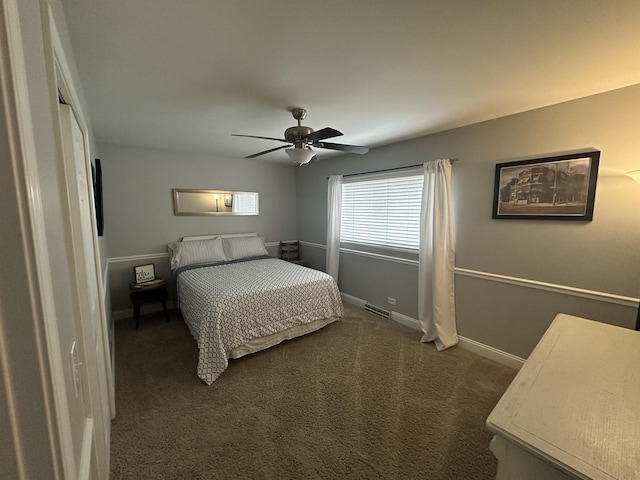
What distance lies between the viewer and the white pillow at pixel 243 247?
13.6 feet

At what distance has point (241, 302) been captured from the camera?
2557mm

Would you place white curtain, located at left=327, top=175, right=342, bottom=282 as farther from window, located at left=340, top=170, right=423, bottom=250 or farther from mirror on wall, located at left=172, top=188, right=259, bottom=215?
mirror on wall, located at left=172, top=188, right=259, bottom=215

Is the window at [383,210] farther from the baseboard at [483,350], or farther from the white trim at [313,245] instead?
the baseboard at [483,350]

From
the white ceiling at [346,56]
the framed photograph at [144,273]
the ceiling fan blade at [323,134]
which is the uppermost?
the white ceiling at [346,56]

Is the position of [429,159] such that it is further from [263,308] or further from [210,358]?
[210,358]

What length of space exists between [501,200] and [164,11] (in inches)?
111

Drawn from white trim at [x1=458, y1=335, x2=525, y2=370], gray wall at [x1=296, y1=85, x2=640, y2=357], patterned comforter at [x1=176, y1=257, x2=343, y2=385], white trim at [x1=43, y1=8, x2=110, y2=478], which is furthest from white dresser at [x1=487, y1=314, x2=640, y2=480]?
patterned comforter at [x1=176, y1=257, x2=343, y2=385]

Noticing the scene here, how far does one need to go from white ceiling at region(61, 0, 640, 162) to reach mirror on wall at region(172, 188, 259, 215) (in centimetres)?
157

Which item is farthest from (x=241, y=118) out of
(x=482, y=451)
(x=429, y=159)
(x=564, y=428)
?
(x=482, y=451)

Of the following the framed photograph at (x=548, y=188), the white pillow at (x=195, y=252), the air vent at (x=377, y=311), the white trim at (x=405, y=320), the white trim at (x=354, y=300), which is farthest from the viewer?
the white trim at (x=354, y=300)

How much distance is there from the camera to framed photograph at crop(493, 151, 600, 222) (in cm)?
204

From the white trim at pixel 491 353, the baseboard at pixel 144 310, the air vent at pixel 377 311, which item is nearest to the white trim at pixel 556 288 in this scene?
the white trim at pixel 491 353

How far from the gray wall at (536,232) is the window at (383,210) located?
0.99 feet

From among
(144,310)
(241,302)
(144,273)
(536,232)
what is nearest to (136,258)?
(144,273)
